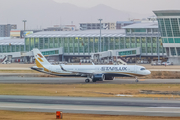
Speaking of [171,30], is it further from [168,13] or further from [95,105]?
[95,105]

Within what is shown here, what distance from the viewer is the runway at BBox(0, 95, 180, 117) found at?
40031mm

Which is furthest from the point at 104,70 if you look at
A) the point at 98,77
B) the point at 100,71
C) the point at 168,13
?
the point at 168,13

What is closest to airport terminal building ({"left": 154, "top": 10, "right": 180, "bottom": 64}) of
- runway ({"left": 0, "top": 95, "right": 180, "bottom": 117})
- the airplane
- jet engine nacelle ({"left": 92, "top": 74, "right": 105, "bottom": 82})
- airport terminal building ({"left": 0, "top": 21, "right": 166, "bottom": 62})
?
airport terminal building ({"left": 0, "top": 21, "right": 166, "bottom": 62})

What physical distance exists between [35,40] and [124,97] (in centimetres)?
13798

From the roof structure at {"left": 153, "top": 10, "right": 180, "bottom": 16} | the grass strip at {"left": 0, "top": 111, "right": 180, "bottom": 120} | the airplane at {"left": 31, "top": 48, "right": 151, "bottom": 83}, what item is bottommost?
the grass strip at {"left": 0, "top": 111, "right": 180, "bottom": 120}

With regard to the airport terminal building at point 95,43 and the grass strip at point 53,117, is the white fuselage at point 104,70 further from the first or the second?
the airport terminal building at point 95,43

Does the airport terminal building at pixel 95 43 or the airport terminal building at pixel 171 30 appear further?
the airport terminal building at pixel 95 43

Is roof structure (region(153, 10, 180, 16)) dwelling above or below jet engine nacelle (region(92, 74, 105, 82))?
above

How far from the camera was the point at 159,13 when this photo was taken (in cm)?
14325

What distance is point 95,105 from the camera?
44.5m

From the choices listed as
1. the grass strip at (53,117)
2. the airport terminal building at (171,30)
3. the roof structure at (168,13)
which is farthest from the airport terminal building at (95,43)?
the grass strip at (53,117)

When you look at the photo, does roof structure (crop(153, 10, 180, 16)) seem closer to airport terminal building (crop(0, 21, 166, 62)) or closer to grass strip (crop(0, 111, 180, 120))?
airport terminal building (crop(0, 21, 166, 62))

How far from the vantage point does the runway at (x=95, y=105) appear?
40031 millimetres

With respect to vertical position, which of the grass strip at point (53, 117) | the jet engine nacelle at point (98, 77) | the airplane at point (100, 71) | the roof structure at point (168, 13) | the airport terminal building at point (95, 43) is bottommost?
the grass strip at point (53, 117)
